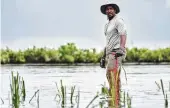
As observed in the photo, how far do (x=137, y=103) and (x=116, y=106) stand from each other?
4.06 ft

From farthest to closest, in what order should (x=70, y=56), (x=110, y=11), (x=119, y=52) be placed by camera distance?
(x=70, y=56)
(x=110, y=11)
(x=119, y=52)

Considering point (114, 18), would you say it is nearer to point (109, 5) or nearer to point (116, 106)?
point (109, 5)

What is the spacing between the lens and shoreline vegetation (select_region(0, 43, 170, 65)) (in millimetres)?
38156

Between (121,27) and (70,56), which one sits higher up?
(121,27)

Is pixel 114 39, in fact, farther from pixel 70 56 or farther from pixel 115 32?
pixel 70 56

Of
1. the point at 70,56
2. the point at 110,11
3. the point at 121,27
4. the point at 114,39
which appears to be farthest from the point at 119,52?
the point at 70,56

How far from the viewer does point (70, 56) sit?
4000 cm

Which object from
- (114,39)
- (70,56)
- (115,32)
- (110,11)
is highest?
(110,11)

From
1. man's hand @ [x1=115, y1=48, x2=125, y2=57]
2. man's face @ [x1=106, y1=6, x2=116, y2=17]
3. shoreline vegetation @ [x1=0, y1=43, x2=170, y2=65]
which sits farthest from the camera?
shoreline vegetation @ [x1=0, y1=43, x2=170, y2=65]

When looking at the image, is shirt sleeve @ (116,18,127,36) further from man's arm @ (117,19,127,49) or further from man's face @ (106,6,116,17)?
man's face @ (106,6,116,17)

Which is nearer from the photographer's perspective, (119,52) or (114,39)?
(119,52)

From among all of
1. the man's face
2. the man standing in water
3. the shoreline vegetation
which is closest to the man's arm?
the man standing in water

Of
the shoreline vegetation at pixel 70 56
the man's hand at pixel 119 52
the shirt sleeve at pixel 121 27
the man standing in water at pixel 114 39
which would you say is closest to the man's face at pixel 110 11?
the man standing in water at pixel 114 39

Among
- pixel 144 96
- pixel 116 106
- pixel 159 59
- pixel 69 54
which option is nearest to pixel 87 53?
pixel 69 54
